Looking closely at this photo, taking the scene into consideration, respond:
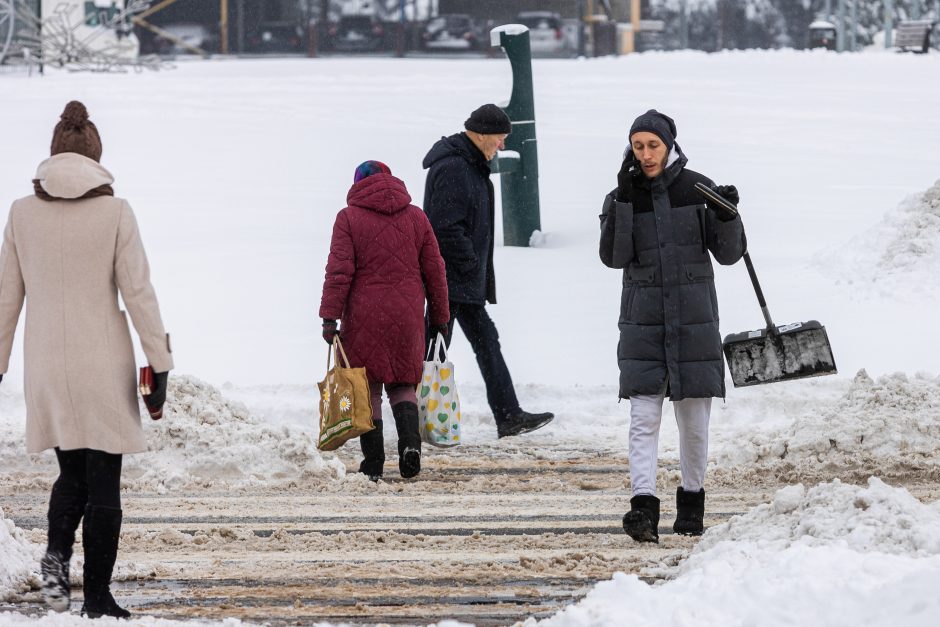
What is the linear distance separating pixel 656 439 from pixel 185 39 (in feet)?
100

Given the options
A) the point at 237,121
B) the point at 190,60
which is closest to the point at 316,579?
the point at 237,121

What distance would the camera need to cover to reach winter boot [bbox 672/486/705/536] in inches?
247

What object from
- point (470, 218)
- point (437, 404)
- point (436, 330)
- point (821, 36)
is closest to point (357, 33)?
point (821, 36)

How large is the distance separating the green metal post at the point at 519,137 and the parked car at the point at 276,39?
76.5 feet

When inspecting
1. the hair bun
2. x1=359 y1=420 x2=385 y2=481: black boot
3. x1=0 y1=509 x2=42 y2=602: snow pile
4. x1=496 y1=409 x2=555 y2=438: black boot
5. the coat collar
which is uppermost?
the hair bun

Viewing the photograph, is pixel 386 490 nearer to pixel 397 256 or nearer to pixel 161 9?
pixel 397 256

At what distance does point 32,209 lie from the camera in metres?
5.09

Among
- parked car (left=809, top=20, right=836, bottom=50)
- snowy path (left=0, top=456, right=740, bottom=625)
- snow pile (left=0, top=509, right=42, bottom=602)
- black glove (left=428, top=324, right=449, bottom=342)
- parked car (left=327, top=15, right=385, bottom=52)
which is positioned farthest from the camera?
parked car (left=809, top=20, right=836, bottom=50)

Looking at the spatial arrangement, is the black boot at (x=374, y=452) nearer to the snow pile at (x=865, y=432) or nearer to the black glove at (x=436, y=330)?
the black glove at (x=436, y=330)

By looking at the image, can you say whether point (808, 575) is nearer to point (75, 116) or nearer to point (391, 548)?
point (391, 548)

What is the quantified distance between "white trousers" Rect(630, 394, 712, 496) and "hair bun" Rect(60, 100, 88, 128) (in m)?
2.33

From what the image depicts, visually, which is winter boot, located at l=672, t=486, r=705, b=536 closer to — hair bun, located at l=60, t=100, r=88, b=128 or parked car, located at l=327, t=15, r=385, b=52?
hair bun, located at l=60, t=100, r=88, b=128

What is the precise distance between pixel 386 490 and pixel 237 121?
589 inches

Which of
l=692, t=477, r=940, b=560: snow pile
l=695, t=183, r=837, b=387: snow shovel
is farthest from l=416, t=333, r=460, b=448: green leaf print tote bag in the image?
l=692, t=477, r=940, b=560: snow pile
